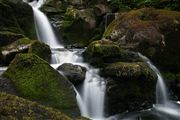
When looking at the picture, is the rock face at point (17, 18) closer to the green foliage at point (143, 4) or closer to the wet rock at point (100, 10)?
the wet rock at point (100, 10)

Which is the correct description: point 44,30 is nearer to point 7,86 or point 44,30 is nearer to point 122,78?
point 122,78

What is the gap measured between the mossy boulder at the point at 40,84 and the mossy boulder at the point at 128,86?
229cm

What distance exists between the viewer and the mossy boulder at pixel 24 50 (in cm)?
1210

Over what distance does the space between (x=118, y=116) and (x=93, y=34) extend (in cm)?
815

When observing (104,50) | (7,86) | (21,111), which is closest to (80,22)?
(104,50)

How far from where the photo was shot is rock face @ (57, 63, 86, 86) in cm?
1053

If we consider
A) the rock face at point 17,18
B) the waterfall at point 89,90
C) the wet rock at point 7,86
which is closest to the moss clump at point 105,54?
the waterfall at point 89,90

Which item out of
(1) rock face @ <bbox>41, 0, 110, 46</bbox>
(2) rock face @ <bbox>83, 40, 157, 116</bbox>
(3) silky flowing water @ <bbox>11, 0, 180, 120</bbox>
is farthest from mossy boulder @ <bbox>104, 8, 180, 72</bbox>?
(1) rock face @ <bbox>41, 0, 110, 46</bbox>

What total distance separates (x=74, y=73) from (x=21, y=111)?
762 cm

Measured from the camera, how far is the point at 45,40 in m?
17.5

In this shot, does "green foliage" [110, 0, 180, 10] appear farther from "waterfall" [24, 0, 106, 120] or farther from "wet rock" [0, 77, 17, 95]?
"wet rock" [0, 77, 17, 95]

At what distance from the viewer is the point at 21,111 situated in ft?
10.2

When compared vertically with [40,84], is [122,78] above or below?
below

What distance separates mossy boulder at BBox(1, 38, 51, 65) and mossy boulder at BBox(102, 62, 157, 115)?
2262mm
